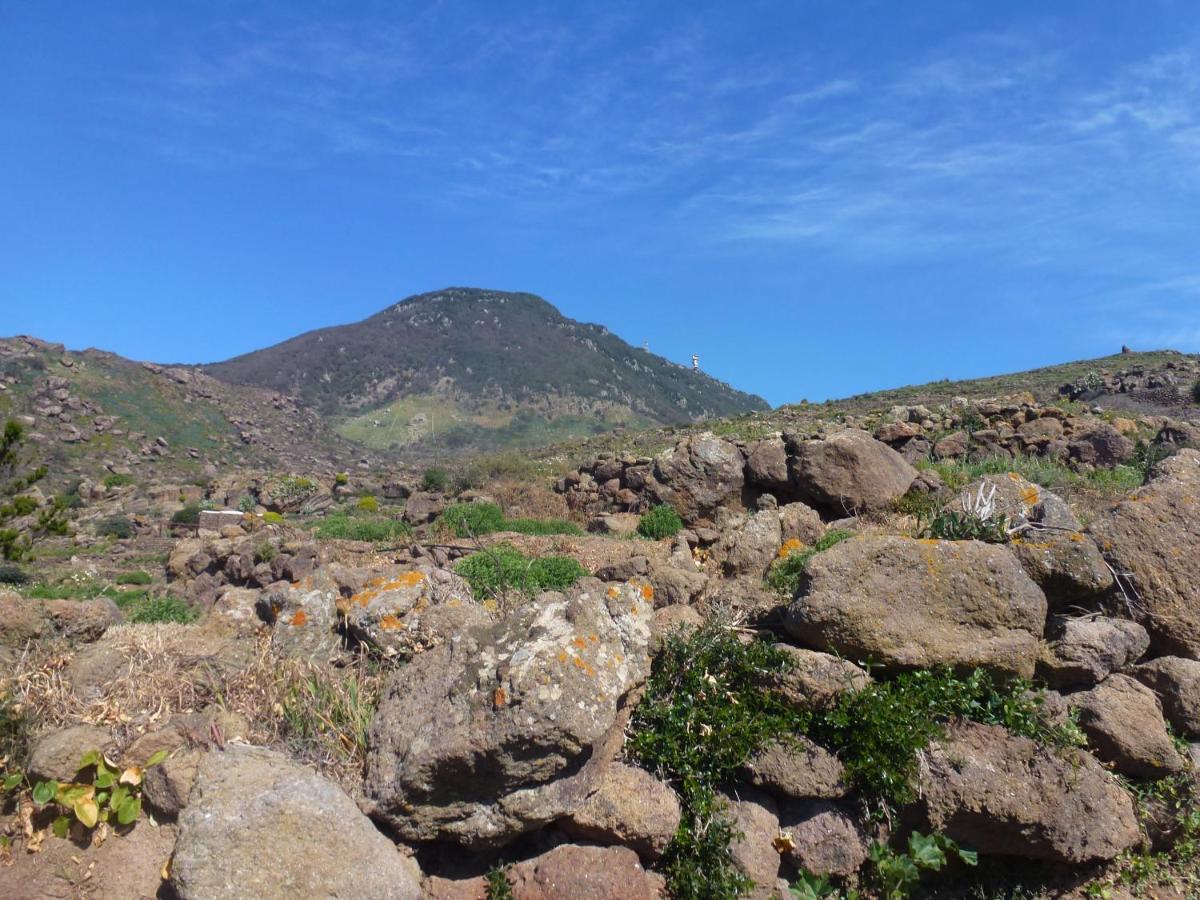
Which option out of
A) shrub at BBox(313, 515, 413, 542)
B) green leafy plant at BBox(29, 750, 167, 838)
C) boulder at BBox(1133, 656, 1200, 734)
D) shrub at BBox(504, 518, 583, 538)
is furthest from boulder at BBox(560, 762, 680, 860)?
shrub at BBox(313, 515, 413, 542)

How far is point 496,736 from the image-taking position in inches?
176

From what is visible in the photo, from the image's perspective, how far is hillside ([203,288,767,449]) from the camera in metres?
84.2

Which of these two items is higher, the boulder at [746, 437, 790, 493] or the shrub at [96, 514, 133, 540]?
the boulder at [746, 437, 790, 493]

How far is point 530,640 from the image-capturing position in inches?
194

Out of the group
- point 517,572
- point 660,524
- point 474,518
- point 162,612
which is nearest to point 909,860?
point 517,572

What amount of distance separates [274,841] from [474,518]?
8.78 meters

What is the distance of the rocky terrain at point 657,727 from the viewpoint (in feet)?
14.2

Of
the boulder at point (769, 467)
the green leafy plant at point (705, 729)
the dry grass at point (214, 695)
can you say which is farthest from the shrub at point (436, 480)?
the green leafy plant at point (705, 729)

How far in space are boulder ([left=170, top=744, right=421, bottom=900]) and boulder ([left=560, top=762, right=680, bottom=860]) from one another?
990 millimetres

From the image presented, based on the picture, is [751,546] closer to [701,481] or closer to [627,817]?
[627,817]

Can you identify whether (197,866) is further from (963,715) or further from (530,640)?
(963,715)

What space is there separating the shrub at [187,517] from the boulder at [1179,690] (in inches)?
850

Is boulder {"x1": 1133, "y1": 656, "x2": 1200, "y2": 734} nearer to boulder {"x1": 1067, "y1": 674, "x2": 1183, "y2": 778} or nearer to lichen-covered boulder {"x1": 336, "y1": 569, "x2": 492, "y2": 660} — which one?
boulder {"x1": 1067, "y1": 674, "x2": 1183, "y2": 778}

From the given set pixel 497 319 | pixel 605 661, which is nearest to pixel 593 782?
pixel 605 661
